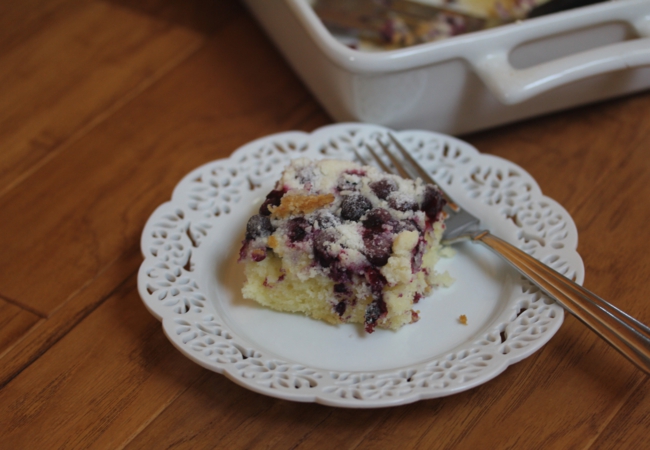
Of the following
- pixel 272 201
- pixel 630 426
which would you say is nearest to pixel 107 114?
pixel 272 201

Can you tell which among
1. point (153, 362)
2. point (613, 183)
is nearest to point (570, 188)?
point (613, 183)

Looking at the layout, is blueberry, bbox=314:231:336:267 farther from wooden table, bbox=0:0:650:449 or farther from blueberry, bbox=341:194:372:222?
wooden table, bbox=0:0:650:449

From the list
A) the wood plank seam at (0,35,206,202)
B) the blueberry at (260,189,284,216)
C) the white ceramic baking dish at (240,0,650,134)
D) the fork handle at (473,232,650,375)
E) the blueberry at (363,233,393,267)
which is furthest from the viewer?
the wood plank seam at (0,35,206,202)

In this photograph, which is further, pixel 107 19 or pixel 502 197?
pixel 107 19

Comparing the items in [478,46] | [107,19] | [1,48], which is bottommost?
[478,46]

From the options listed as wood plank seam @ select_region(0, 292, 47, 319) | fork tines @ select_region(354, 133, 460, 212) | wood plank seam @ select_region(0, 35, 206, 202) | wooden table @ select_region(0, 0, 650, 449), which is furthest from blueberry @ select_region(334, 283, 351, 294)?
wood plank seam @ select_region(0, 35, 206, 202)

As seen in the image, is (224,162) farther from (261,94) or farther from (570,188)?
(570,188)

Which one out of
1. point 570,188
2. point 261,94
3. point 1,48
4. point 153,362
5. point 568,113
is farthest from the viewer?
point 1,48
